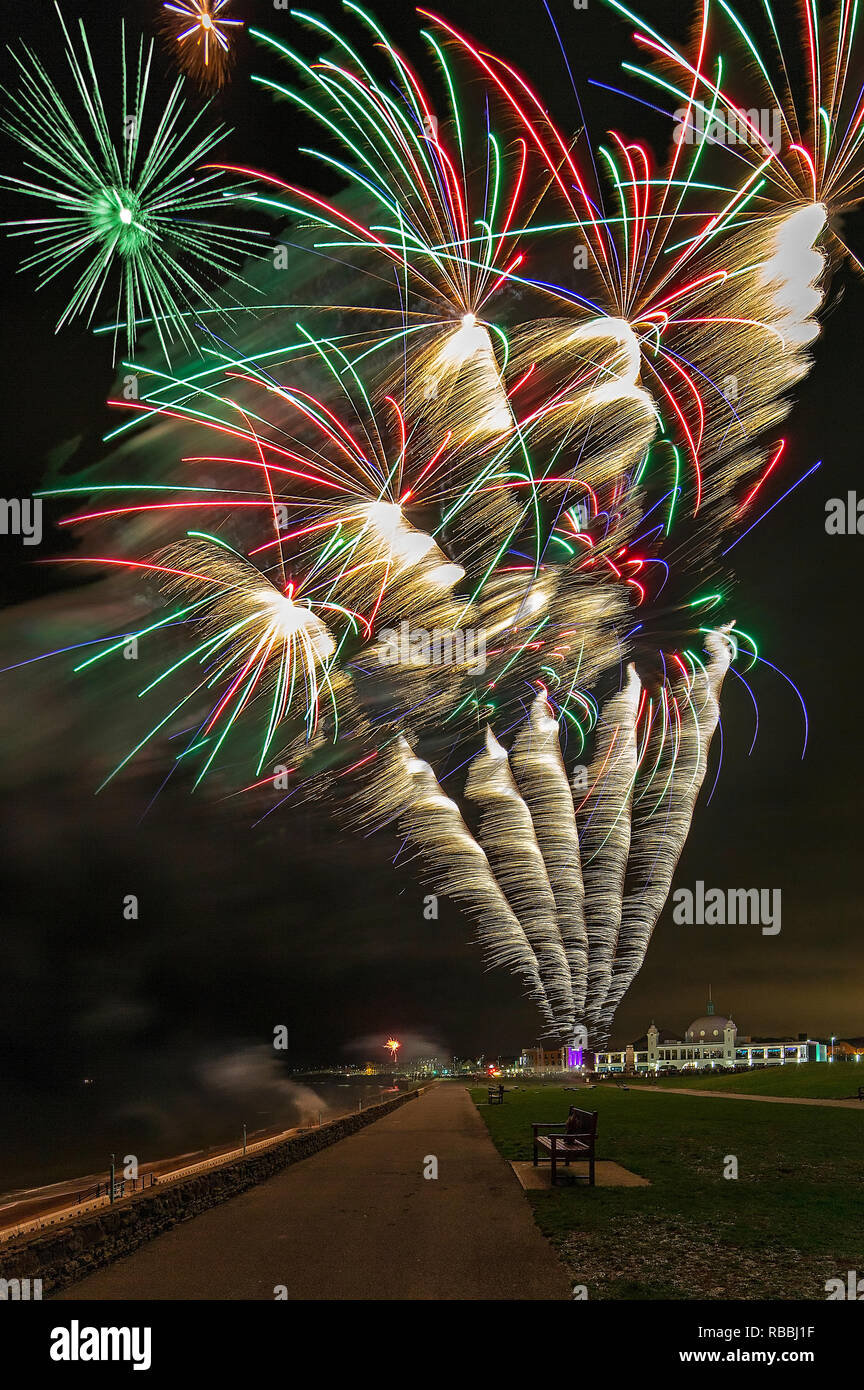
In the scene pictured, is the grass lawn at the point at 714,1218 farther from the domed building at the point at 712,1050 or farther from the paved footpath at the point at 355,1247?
the domed building at the point at 712,1050

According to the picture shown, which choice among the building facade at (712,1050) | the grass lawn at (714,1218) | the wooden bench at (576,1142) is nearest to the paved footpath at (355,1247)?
the grass lawn at (714,1218)

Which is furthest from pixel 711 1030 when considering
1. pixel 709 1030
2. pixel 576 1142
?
pixel 576 1142

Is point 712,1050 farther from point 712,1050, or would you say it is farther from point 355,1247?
point 355,1247

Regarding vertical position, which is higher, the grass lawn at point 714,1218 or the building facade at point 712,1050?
the grass lawn at point 714,1218

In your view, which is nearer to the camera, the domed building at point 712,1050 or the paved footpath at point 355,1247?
the paved footpath at point 355,1247

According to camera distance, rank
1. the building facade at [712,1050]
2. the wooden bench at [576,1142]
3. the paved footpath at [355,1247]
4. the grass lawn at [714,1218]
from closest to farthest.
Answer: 1. the paved footpath at [355,1247]
2. the grass lawn at [714,1218]
3. the wooden bench at [576,1142]
4. the building facade at [712,1050]
